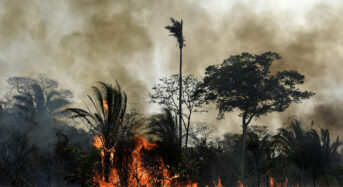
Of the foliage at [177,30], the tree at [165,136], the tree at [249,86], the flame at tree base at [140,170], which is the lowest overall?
the flame at tree base at [140,170]

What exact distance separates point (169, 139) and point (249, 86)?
2059 centimetres

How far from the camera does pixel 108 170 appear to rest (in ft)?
49.9

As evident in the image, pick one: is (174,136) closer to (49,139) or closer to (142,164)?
(142,164)

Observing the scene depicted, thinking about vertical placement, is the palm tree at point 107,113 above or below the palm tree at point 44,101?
below

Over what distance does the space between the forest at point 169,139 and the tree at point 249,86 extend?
122 millimetres

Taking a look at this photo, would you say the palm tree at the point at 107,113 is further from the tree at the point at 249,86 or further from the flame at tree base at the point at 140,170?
the tree at the point at 249,86

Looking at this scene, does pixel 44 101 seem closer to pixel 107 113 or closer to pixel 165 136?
pixel 165 136

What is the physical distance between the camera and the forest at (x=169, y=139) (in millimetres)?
16953

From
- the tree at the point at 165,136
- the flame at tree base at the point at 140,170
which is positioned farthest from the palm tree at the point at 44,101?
the tree at the point at 165,136

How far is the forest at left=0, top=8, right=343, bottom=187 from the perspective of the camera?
1695 cm

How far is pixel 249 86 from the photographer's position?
37781mm

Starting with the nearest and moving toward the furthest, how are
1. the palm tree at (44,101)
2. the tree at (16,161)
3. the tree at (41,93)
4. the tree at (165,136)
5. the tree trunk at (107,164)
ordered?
the tree trunk at (107,164) < the tree at (16,161) < the tree at (165,136) < the palm tree at (44,101) < the tree at (41,93)

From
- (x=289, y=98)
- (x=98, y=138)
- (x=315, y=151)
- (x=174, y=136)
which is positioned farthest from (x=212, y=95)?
(x=98, y=138)

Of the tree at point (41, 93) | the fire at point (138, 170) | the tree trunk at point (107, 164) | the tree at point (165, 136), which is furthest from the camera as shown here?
the tree at point (41, 93)
